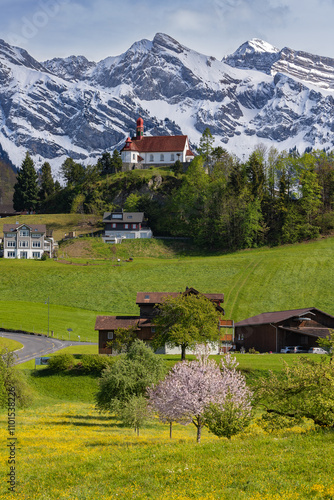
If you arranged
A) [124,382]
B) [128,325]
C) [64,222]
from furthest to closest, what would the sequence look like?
[64,222], [128,325], [124,382]

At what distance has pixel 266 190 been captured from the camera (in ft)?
461

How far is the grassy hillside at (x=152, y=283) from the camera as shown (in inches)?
3497

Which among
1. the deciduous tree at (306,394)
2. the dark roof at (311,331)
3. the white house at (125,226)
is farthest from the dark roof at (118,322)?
the white house at (125,226)

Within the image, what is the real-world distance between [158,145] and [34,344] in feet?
376

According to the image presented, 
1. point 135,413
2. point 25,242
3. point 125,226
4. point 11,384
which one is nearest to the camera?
point 135,413

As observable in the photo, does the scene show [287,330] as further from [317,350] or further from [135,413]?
[135,413]

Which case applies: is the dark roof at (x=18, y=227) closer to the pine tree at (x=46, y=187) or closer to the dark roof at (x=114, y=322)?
the pine tree at (x=46, y=187)

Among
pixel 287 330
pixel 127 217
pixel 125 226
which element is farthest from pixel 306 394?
pixel 127 217

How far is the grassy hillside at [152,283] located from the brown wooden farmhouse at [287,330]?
11201 millimetres

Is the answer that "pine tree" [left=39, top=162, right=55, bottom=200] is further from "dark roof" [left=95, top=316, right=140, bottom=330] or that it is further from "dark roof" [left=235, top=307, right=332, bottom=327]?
"dark roof" [left=235, top=307, right=332, bottom=327]

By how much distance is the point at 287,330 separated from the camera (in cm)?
7000

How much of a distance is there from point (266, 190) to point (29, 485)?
125 metres

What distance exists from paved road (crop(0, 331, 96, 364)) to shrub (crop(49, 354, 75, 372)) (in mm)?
5483

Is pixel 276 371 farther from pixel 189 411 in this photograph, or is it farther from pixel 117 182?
pixel 117 182
